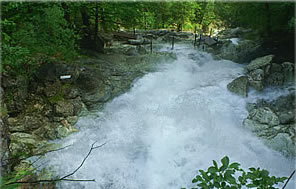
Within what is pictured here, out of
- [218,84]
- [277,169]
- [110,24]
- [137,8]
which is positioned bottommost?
[277,169]

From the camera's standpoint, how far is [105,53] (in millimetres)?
11281

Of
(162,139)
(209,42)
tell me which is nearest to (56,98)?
(162,139)

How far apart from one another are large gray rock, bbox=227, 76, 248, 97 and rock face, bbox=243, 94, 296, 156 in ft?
2.12

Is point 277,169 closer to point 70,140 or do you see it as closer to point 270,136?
point 270,136

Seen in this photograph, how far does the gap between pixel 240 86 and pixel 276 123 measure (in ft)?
7.02

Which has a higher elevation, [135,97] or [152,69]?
[152,69]

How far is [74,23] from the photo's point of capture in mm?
10250

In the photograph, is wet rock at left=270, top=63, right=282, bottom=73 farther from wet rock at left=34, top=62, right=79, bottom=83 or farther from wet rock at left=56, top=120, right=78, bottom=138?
wet rock at left=56, top=120, right=78, bottom=138

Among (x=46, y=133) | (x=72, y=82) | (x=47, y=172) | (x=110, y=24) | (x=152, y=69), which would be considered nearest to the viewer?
(x=47, y=172)

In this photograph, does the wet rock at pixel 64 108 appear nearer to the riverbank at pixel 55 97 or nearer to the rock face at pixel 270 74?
the riverbank at pixel 55 97

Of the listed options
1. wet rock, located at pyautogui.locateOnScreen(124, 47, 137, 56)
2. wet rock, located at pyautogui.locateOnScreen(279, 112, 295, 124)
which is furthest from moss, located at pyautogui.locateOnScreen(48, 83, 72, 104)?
wet rock, located at pyautogui.locateOnScreen(279, 112, 295, 124)

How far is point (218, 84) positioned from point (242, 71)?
1946 millimetres

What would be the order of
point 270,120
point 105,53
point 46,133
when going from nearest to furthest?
point 46,133 < point 270,120 < point 105,53

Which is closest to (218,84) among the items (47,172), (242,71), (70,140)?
(242,71)
